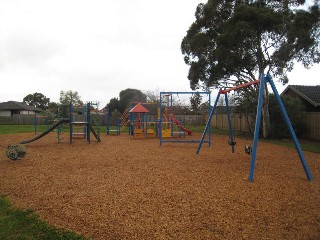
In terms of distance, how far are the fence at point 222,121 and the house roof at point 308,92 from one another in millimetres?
2162

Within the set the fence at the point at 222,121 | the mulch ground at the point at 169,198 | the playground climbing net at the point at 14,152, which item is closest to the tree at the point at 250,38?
the fence at the point at 222,121

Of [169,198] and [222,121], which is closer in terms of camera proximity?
[169,198]

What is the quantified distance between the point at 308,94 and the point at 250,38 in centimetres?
730

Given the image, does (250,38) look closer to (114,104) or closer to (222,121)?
(222,121)

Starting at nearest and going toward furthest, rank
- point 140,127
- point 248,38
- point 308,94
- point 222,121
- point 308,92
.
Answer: point 248,38, point 308,94, point 140,127, point 308,92, point 222,121

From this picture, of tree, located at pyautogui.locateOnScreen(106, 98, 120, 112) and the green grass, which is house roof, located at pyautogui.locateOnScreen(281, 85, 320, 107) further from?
tree, located at pyautogui.locateOnScreen(106, 98, 120, 112)

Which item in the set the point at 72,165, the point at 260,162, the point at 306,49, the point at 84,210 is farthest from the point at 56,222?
the point at 306,49

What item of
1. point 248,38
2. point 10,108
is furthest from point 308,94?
point 10,108

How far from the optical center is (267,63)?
17234mm

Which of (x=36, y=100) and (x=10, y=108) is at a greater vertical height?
(x=36, y=100)

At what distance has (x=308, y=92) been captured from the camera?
67.4 ft

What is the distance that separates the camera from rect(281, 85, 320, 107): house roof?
18.9m

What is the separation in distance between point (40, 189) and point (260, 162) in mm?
6508

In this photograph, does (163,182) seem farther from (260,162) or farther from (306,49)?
(306,49)
